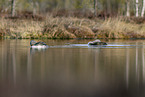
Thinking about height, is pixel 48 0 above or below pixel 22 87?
above

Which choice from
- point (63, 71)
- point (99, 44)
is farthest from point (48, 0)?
point (63, 71)

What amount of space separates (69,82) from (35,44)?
1142 centimetres

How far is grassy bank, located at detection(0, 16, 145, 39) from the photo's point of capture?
100 feet

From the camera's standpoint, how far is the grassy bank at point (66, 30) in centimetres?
3055

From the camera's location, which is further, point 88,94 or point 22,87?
point 22,87

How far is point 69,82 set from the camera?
20.0 feet

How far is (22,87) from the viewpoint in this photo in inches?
224

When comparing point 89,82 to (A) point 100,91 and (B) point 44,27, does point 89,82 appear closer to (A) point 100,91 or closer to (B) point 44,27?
(A) point 100,91

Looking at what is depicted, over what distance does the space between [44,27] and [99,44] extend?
43.7 feet

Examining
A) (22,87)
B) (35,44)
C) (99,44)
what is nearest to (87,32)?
(99,44)

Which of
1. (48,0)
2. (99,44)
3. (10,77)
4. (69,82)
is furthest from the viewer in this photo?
(48,0)

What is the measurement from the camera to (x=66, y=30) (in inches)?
1218

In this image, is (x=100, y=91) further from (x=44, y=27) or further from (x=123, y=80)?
(x=44, y=27)

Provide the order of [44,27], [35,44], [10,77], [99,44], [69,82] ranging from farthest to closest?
[44,27]
[99,44]
[35,44]
[10,77]
[69,82]
